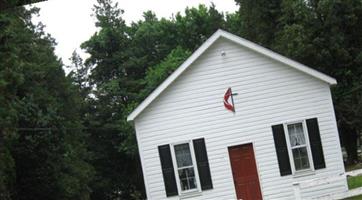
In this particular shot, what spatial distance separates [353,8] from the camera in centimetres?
3312

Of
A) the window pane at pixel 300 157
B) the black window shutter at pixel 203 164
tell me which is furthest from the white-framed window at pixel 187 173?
the window pane at pixel 300 157

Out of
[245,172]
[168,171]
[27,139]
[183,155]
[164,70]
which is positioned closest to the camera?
[168,171]

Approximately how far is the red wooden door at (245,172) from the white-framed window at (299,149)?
1.26 metres

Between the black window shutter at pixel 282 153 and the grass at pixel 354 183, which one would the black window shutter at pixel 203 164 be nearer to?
the black window shutter at pixel 282 153

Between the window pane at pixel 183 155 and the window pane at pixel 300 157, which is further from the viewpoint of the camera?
the window pane at pixel 300 157

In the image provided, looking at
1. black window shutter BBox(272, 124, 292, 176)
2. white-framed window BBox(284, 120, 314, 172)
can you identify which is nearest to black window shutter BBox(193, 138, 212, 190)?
black window shutter BBox(272, 124, 292, 176)

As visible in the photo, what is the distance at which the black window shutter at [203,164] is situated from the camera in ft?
57.1

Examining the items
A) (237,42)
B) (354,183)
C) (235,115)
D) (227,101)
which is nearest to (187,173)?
(235,115)

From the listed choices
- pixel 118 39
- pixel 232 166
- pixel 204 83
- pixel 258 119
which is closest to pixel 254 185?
pixel 232 166

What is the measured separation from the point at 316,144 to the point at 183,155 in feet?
14.2

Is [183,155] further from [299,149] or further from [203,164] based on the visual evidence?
[299,149]

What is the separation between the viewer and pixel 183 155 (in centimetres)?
1758

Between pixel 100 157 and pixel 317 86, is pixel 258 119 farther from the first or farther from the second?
pixel 100 157

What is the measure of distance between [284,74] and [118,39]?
3605 centimetres
